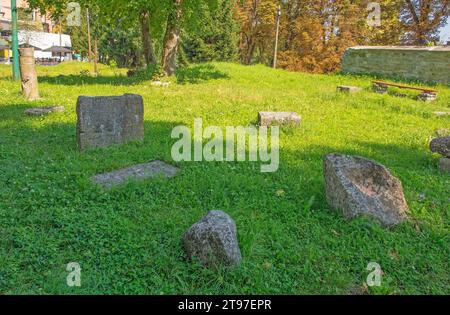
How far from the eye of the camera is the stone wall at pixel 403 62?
1516cm

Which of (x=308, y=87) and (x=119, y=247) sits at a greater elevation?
(x=308, y=87)

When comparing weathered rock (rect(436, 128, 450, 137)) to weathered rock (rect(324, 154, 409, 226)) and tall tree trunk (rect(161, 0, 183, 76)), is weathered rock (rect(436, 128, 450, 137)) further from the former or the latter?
tall tree trunk (rect(161, 0, 183, 76))

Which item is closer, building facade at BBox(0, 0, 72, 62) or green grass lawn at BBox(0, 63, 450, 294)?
green grass lawn at BBox(0, 63, 450, 294)

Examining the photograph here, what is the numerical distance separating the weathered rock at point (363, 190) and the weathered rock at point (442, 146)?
1911 mm

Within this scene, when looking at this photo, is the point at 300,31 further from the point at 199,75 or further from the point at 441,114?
the point at 441,114

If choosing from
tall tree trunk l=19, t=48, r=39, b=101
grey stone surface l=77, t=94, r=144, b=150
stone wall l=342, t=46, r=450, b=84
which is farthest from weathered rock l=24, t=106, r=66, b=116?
stone wall l=342, t=46, r=450, b=84

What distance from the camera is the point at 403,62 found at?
642 inches

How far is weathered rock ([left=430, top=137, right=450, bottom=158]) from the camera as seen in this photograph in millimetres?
5770

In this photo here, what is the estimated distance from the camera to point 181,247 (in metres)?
3.64

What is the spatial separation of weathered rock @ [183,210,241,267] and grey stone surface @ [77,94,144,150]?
3.62 m

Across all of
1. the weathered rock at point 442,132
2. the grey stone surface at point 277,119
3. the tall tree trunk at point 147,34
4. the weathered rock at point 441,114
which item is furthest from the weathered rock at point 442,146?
the tall tree trunk at point 147,34
